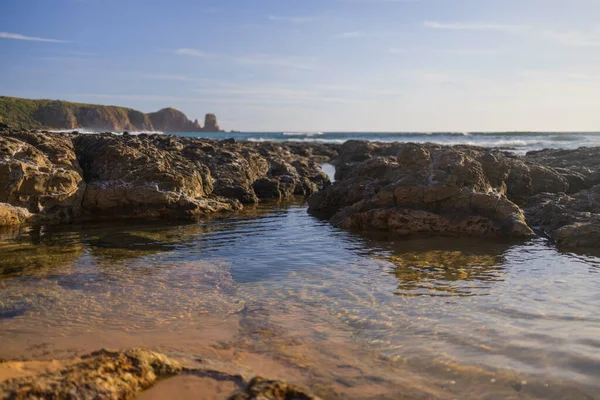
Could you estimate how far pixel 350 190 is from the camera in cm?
1669

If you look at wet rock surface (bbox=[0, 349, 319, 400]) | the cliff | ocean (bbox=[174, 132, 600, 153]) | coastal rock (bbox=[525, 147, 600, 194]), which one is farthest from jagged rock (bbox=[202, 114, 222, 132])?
wet rock surface (bbox=[0, 349, 319, 400])

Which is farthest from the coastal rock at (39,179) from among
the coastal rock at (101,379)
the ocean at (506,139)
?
the ocean at (506,139)

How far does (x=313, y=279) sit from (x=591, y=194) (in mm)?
10153

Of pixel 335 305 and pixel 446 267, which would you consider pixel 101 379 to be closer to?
pixel 335 305

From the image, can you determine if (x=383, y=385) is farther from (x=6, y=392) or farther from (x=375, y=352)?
(x=6, y=392)

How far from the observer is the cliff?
2785 inches

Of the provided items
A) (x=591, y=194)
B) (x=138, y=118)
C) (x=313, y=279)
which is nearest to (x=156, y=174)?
(x=313, y=279)

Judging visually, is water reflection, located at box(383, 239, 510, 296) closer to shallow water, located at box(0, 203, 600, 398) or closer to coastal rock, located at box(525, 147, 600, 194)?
shallow water, located at box(0, 203, 600, 398)

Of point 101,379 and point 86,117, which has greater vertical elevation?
point 86,117

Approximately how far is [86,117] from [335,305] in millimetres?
111431

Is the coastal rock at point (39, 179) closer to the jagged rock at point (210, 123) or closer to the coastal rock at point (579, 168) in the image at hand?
the coastal rock at point (579, 168)

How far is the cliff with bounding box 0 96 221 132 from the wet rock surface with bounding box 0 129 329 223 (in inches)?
1603

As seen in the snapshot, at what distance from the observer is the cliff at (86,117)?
70.8 metres

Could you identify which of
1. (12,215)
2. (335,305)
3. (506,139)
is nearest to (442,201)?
(335,305)
